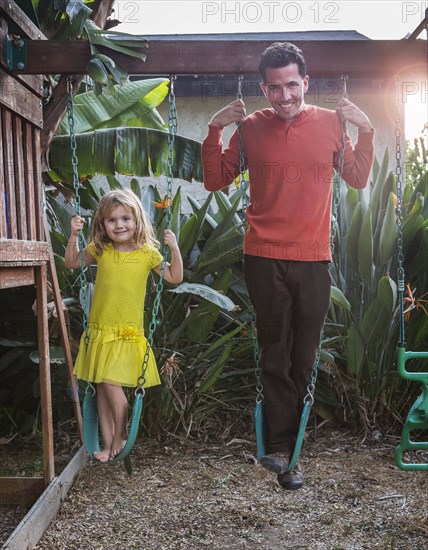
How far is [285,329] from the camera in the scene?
125 inches

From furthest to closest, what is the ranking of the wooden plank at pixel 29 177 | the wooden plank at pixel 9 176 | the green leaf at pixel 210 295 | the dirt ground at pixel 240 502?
the green leaf at pixel 210 295 → the dirt ground at pixel 240 502 → the wooden plank at pixel 29 177 → the wooden plank at pixel 9 176

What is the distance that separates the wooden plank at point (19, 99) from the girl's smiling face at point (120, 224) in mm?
842

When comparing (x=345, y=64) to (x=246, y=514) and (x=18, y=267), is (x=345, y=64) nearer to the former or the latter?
(x=18, y=267)

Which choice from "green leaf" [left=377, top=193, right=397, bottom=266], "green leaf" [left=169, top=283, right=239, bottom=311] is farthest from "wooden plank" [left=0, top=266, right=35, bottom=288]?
"green leaf" [left=377, top=193, right=397, bottom=266]

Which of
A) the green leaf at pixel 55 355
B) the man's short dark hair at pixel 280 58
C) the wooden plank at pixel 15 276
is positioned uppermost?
the man's short dark hair at pixel 280 58

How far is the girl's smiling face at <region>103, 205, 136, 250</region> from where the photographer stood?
10.7 ft

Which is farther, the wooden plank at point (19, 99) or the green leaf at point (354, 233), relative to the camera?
the green leaf at point (354, 233)

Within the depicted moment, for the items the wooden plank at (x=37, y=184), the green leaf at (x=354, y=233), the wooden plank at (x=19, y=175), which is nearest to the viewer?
the wooden plank at (x=19, y=175)

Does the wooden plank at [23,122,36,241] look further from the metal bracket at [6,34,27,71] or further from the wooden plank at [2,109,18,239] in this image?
the metal bracket at [6,34,27,71]

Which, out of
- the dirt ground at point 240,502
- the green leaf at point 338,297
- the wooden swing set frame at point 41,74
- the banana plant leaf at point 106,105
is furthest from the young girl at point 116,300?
the banana plant leaf at point 106,105

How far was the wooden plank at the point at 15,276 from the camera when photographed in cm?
356

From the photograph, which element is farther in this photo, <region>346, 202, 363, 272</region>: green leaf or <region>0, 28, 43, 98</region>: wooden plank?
<region>346, 202, 363, 272</region>: green leaf

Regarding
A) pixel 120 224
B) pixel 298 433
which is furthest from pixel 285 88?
pixel 298 433

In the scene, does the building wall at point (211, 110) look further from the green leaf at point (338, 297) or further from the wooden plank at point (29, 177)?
the wooden plank at point (29, 177)
